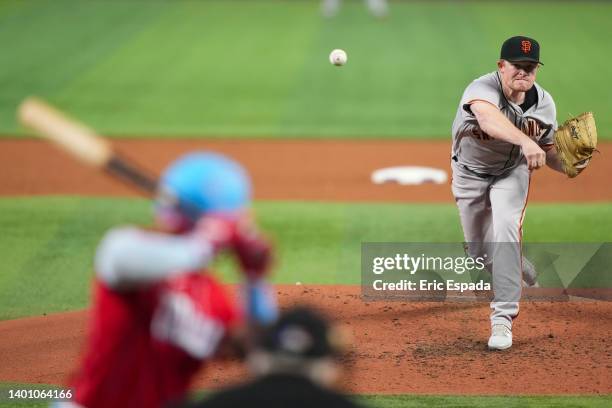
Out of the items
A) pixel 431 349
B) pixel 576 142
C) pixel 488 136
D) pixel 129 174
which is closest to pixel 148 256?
pixel 129 174

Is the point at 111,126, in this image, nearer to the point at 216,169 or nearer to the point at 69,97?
the point at 69,97

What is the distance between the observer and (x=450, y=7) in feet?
87.8

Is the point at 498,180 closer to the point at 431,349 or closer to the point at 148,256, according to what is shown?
the point at 431,349

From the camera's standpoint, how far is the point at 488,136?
25.4ft

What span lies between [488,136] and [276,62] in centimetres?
1337

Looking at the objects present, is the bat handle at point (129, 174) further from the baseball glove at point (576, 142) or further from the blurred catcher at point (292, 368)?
the baseball glove at point (576, 142)

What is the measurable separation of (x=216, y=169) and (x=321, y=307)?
5.22 metres

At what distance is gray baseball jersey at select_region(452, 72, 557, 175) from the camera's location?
7586 mm

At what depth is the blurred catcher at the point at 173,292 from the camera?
132 inches

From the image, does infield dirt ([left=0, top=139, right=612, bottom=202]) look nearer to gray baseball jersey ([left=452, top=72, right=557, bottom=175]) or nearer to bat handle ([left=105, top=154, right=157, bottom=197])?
gray baseball jersey ([left=452, top=72, right=557, bottom=175])

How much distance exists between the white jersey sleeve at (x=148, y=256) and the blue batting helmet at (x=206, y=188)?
0.36 ft

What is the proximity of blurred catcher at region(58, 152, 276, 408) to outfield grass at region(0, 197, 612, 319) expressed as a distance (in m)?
5.16

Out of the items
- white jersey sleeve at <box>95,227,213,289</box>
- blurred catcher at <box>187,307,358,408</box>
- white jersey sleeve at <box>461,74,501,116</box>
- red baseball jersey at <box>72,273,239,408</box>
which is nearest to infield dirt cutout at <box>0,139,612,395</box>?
white jersey sleeve at <box>461,74,501,116</box>

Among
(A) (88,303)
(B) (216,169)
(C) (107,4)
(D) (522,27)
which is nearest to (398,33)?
(D) (522,27)
